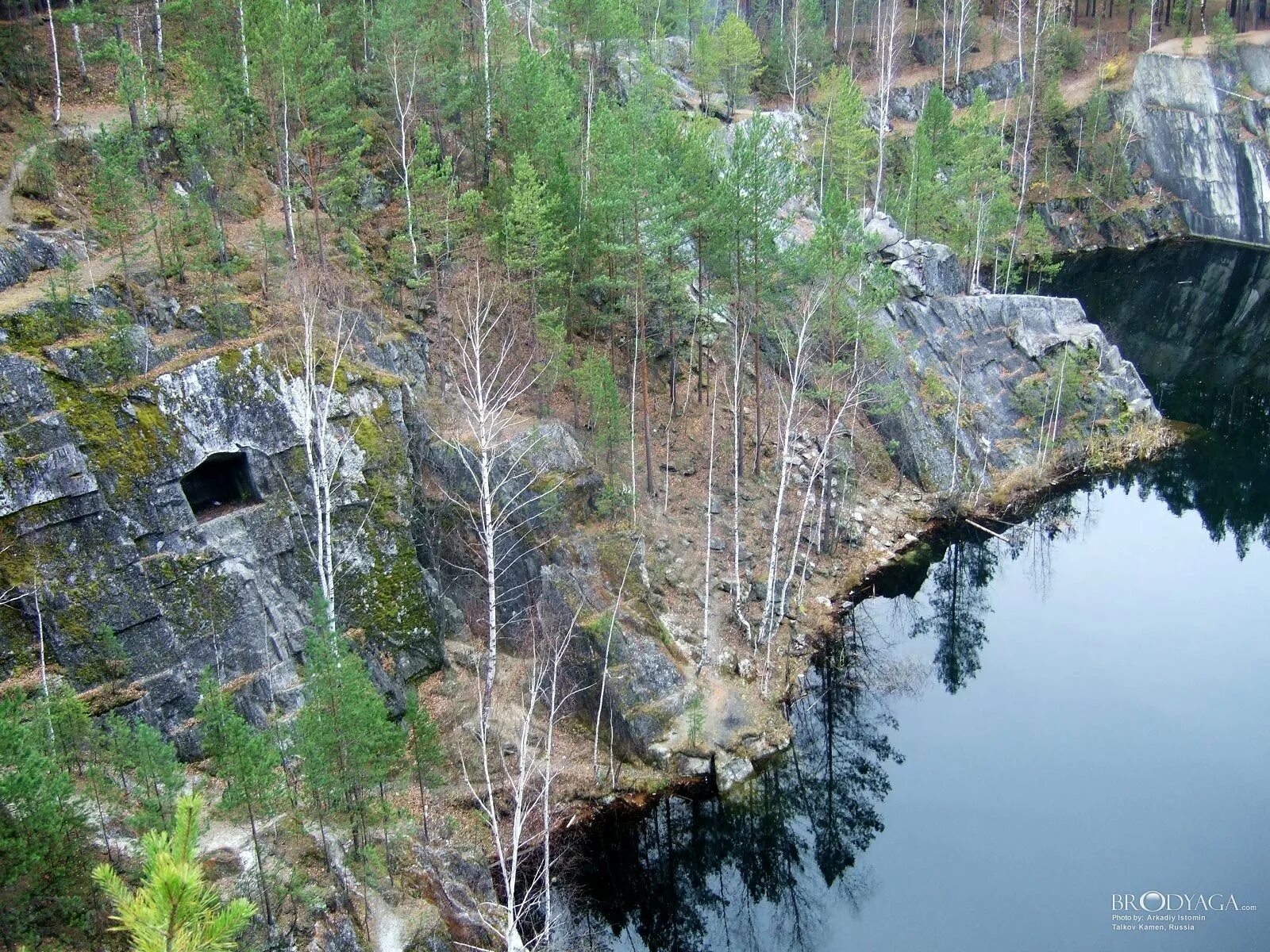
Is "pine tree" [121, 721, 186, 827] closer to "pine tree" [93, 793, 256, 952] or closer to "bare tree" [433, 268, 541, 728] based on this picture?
"bare tree" [433, 268, 541, 728]

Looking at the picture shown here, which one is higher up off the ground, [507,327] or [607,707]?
[507,327]

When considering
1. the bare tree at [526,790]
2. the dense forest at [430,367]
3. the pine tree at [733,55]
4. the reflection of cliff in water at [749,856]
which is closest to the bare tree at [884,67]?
the dense forest at [430,367]

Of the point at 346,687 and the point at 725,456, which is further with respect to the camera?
the point at 725,456

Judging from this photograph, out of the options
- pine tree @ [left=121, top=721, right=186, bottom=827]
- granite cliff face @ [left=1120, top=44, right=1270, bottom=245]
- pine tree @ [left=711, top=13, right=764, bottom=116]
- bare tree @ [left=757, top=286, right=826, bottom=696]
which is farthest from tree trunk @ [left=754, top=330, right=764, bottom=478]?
granite cliff face @ [left=1120, top=44, right=1270, bottom=245]

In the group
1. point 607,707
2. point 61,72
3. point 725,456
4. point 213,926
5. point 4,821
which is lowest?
→ point 607,707

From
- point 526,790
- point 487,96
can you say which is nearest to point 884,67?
point 487,96

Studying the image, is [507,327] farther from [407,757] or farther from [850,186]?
[850,186]

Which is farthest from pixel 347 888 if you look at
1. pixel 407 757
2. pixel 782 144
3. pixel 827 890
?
pixel 782 144
